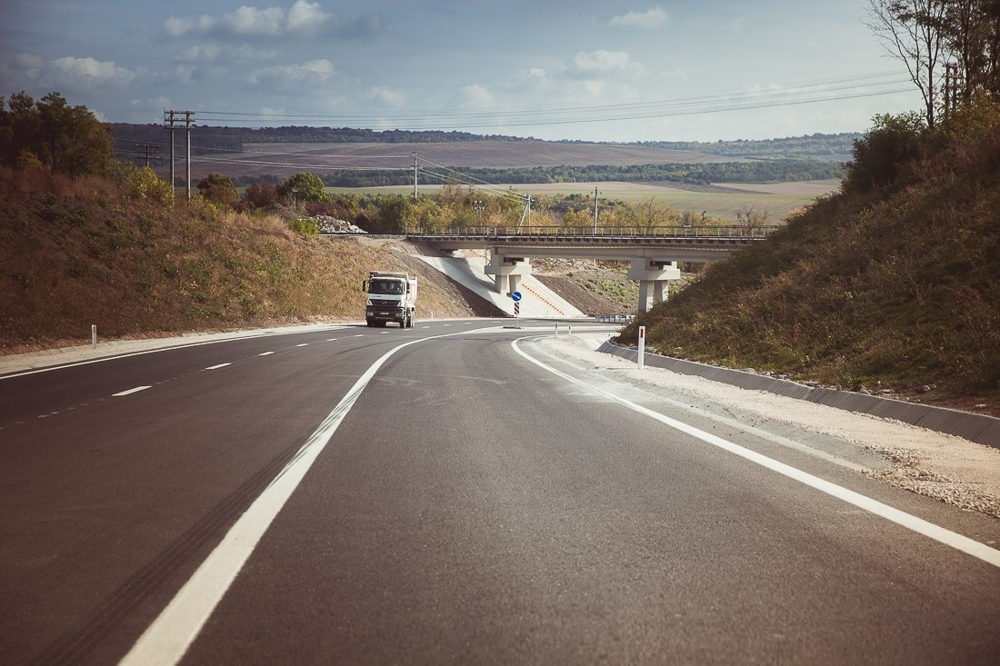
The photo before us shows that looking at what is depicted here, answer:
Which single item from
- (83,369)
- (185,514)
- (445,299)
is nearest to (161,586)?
(185,514)

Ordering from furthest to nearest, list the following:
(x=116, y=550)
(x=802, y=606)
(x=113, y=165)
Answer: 1. (x=113, y=165)
2. (x=116, y=550)
3. (x=802, y=606)

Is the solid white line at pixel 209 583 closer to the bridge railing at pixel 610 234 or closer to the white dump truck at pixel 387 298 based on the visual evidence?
the white dump truck at pixel 387 298

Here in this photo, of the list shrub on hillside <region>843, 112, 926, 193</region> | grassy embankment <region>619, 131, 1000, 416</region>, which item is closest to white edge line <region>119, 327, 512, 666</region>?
grassy embankment <region>619, 131, 1000, 416</region>

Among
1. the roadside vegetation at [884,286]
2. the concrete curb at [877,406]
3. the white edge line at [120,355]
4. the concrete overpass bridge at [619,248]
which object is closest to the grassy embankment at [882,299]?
the roadside vegetation at [884,286]

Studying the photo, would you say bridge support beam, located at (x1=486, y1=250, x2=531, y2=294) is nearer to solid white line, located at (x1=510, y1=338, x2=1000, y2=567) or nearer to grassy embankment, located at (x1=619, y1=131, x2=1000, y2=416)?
grassy embankment, located at (x1=619, y1=131, x2=1000, y2=416)

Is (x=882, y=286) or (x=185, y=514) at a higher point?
(x=882, y=286)

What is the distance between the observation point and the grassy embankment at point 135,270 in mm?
34969

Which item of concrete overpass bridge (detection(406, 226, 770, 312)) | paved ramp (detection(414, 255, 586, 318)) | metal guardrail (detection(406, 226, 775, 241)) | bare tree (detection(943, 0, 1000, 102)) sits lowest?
paved ramp (detection(414, 255, 586, 318))

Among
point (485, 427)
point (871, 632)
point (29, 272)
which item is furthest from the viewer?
point (29, 272)

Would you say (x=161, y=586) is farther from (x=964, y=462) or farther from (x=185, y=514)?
(x=964, y=462)

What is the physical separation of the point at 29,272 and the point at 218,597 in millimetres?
35304

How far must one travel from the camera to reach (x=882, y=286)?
74.6ft

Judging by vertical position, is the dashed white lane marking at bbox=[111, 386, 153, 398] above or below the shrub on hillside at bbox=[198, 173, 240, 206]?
below

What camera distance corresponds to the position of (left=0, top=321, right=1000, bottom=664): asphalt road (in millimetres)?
4230
